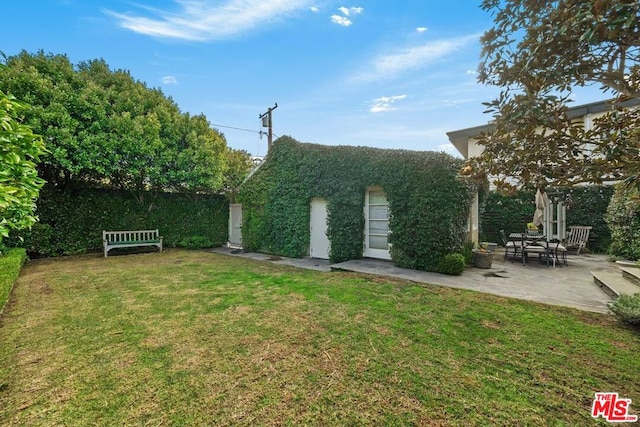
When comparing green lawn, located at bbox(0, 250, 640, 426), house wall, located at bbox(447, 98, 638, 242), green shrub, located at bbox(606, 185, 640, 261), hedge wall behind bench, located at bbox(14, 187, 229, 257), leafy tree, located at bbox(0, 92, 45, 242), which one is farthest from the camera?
hedge wall behind bench, located at bbox(14, 187, 229, 257)

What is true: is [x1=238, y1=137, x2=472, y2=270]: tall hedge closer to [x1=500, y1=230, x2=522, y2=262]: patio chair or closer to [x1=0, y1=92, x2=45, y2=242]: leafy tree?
[x1=500, y1=230, x2=522, y2=262]: patio chair

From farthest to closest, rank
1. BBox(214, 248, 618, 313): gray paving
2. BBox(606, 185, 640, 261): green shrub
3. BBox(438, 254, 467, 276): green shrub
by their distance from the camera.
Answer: BBox(606, 185, 640, 261): green shrub → BBox(438, 254, 467, 276): green shrub → BBox(214, 248, 618, 313): gray paving

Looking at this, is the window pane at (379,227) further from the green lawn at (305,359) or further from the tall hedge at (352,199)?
the green lawn at (305,359)

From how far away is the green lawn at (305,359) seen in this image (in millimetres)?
2182

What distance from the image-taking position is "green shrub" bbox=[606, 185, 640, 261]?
748 centimetres

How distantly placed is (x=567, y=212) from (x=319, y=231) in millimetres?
9633

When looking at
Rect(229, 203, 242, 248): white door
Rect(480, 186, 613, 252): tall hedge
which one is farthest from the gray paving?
Rect(229, 203, 242, 248): white door

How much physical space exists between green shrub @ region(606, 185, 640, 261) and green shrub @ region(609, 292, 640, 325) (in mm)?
4946

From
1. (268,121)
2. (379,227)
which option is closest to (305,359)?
(379,227)

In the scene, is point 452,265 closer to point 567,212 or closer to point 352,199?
point 352,199

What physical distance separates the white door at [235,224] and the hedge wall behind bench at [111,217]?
262mm

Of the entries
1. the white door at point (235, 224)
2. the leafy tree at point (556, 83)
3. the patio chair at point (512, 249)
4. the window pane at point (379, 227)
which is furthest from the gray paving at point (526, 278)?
the white door at point (235, 224)

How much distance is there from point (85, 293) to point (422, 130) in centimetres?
1080

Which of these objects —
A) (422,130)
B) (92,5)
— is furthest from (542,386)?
(92,5)
